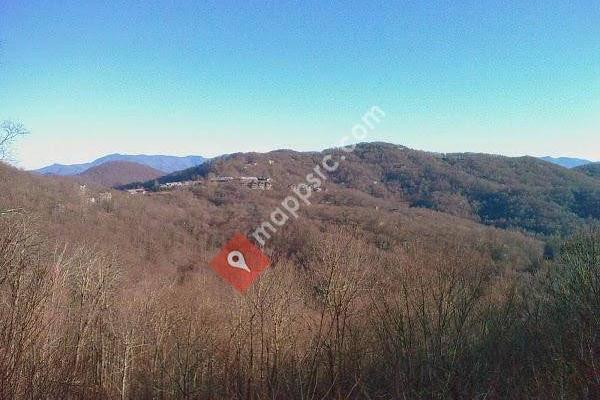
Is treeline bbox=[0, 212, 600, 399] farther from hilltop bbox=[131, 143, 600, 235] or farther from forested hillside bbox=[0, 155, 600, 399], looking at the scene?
hilltop bbox=[131, 143, 600, 235]

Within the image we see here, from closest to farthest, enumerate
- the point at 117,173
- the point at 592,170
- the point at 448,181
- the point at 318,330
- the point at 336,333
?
1. the point at 336,333
2. the point at 318,330
3. the point at 448,181
4. the point at 592,170
5. the point at 117,173

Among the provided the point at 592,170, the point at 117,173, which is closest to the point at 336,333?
the point at 592,170

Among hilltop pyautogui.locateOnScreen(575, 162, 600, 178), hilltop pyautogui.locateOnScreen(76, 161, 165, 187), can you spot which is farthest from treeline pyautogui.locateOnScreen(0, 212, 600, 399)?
hilltop pyautogui.locateOnScreen(76, 161, 165, 187)

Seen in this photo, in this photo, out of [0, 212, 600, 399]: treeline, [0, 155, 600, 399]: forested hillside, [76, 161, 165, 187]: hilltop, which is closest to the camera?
[0, 155, 600, 399]: forested hillside

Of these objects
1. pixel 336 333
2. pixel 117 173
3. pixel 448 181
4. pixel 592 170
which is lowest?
pixel 336 333

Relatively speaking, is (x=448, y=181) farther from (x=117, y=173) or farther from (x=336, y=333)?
(x=117, y=173)

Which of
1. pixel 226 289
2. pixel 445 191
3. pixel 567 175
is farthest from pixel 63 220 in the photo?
pixel 567 175

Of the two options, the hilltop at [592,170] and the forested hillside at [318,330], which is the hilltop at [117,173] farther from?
the forested hillside at [318,330]

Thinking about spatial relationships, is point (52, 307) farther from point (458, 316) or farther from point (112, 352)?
point (458, 316)
